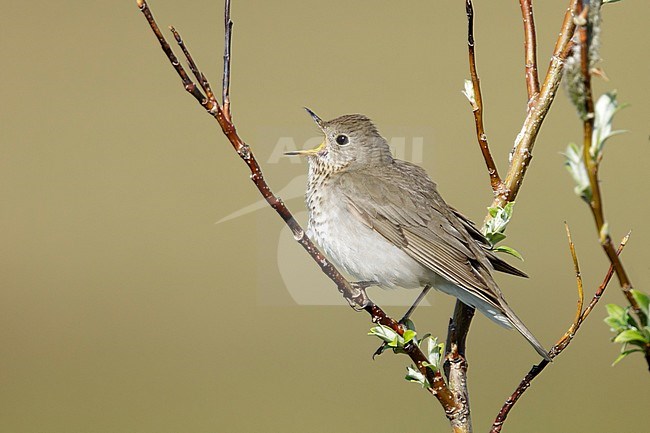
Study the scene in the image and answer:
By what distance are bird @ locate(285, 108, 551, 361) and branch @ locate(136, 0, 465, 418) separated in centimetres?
72

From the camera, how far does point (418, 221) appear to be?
2898 millimetres

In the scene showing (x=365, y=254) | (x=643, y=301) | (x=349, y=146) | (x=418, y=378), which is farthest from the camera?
(x=349, y=146)

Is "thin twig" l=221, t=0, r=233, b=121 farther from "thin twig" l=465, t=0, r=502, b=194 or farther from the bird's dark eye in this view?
the bird's dark eye

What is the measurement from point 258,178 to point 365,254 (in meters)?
1.38

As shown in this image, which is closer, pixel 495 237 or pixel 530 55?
pixel 495 237

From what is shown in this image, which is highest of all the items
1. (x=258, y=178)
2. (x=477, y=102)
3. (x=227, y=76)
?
(x=477, y=102)

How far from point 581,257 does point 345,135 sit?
272 inches

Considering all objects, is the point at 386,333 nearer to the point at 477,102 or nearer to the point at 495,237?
the point at 495,237

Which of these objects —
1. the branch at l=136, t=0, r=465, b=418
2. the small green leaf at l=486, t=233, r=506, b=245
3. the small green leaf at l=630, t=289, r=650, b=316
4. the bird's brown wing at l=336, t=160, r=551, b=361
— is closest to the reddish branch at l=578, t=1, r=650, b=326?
the small green leaf at l=630, t=289, r=650, b=316

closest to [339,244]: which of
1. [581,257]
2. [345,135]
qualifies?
[345,135]

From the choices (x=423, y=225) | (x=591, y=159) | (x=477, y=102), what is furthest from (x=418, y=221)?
(x=591, y=159)

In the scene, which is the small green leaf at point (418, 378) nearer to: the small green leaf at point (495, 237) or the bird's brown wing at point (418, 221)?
the small green leaf at point (495, 237)

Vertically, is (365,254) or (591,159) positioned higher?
(365,254)

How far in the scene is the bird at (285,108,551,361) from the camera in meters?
2.69
